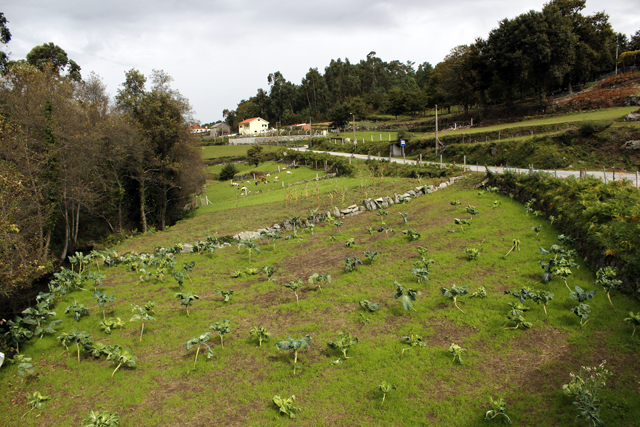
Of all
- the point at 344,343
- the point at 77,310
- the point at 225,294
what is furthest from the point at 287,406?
the point at 77,310

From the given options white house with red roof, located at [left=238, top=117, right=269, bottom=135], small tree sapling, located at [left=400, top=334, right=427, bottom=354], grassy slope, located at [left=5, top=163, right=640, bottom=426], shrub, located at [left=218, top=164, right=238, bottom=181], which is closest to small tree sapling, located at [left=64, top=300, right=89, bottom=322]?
grassy slope, located at [left=5, top=163, right=640, bottom=426]

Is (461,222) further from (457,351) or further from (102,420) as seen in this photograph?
(102,420)

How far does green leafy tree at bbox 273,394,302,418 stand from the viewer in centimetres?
701

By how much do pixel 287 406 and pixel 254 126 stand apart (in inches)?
4359

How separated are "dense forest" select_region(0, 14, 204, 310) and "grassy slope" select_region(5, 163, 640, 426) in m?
5.94

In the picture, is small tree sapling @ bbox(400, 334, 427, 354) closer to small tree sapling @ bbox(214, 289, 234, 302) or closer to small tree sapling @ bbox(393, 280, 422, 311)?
small tree sapling @ bbox(393, 280, 422, 311)

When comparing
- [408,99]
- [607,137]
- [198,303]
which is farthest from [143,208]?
[408,99]

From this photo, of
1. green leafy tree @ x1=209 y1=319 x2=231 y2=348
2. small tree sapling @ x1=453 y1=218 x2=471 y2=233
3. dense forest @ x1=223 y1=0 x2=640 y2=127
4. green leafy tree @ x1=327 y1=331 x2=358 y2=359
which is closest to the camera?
green leafy tree @ x1=327 y1=331 x2=358 y2=359

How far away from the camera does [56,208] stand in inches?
877

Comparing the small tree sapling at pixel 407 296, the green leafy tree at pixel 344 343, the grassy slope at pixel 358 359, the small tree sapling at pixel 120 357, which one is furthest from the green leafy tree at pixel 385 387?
the small tree sapling at pixel 120 357

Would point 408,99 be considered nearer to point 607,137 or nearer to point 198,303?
point 607,137

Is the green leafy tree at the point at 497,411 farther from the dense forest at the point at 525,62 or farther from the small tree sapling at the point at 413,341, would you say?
the dense forest at the point at 525,62

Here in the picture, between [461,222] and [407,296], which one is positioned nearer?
[407,296]

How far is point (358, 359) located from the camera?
8656mm
